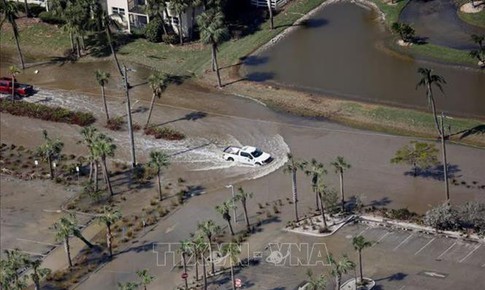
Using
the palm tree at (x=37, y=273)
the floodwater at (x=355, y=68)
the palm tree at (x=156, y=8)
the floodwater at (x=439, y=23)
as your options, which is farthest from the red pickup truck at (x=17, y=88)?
the floodwater at (x=439, y=23)

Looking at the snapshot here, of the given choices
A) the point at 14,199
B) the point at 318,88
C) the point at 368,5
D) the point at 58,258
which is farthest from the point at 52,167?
the point at 368,5

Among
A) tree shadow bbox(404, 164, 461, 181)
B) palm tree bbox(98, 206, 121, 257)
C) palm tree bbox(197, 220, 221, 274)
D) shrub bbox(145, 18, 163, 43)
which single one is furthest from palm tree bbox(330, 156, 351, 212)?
shrub bbox(145, 18, 163, 43)

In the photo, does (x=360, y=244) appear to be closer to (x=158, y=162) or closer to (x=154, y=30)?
(x=158, y=162)

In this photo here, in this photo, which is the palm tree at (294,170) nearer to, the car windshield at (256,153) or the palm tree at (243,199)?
the palm tree at (243,199)

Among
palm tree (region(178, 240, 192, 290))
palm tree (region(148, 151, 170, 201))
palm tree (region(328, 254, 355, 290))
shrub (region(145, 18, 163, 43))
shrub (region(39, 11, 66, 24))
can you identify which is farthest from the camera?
shrub (region(39, 11, 66, 24))

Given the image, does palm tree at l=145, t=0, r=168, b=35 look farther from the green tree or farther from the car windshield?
the green tree

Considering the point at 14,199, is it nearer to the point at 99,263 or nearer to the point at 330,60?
the point at 99,263
